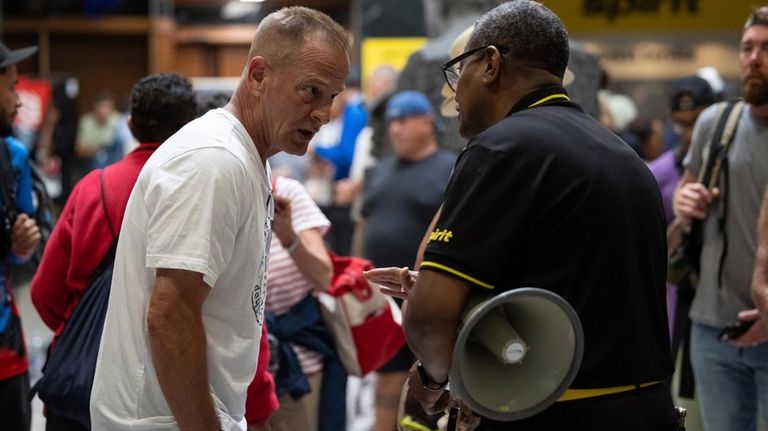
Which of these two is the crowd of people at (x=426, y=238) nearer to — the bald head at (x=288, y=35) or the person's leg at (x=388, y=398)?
the bald head at (x=288, y=35)

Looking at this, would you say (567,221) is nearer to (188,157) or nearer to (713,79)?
(188,157)

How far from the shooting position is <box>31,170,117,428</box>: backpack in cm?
282

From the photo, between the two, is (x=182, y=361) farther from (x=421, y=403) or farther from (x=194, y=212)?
(x=421, y=403)

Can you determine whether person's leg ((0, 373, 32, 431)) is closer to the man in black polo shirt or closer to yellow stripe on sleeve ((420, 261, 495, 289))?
the man in black polo shirt

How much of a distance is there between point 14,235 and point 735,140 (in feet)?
8.87

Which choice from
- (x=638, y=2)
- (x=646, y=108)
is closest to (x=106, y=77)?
(x=646, y=108)

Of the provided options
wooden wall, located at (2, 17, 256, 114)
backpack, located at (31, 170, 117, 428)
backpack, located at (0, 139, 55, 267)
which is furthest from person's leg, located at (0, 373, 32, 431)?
wooden wall, located at (2, 17, 256, 114)

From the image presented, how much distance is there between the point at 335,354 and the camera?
4203mm

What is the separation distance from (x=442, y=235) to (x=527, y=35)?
1.70 feet

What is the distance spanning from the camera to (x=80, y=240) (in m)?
3.13

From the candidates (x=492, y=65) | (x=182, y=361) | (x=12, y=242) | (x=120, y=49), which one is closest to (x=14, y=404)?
(x=12, y=242)

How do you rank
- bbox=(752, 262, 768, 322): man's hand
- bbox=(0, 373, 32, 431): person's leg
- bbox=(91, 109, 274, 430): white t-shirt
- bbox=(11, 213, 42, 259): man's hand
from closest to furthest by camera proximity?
bbox=(91, 109, 274, 430): white t-shirt < bbox=(752, 262, 768, 322): man's hand < bbox=(0, 373, 32, 431): person's leg < bbox=(11, 213, 42, 259): man's hand

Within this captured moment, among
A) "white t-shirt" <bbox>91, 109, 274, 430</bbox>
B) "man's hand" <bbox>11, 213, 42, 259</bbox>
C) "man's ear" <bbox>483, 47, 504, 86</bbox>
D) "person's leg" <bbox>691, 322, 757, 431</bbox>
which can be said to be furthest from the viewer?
"person's leg" <bbox>691, 322, 757, 431</bbox>

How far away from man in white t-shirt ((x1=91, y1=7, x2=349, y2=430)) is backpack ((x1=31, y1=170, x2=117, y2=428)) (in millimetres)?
448
